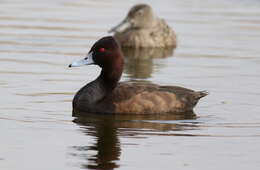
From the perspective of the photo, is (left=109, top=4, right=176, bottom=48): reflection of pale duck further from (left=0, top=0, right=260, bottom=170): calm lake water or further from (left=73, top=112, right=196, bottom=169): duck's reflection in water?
(left=73, top=112, right=196, bottom=169): duck's reflection in water

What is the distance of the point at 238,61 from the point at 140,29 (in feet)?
14.0

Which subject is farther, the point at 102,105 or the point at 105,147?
the point at 102,105

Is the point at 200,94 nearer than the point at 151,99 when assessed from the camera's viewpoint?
No

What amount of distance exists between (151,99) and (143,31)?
8.61 m

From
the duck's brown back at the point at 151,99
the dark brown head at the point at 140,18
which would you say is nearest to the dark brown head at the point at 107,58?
the duck's brown back at the point at 151,99

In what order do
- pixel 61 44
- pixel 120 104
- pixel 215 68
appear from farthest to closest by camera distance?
pixel 61 44 → pixel 215 68 → pixel 120 104

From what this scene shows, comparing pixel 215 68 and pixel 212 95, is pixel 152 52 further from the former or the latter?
pixel 212 95

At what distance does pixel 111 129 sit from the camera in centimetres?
1173

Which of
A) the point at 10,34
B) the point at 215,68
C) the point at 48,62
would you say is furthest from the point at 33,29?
the point at 215,68

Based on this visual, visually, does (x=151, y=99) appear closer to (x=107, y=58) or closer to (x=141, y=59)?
(x=107, y=58)

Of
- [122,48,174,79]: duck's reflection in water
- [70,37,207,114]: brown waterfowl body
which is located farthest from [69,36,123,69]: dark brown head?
[122,48,174,79]: duck's reflection in water

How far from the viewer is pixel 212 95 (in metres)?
14.3

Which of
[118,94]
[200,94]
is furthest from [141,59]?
[118,94]

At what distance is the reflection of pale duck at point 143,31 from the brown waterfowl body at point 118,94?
7.16 m
